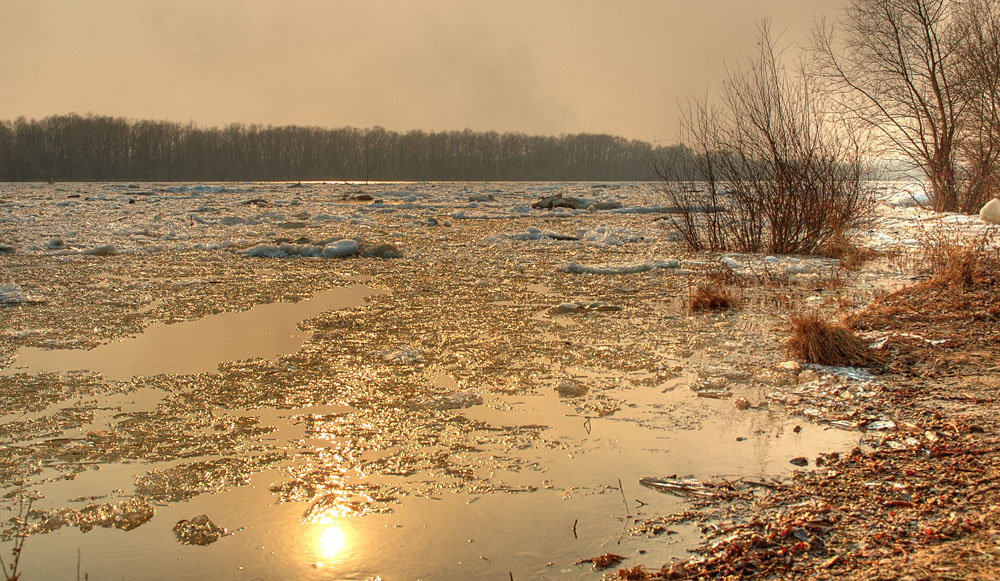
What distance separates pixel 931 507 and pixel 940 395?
1595 mm

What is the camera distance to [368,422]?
11.2ft

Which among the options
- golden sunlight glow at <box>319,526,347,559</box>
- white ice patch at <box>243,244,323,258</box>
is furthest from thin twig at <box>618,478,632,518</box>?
white ice patch at <box>243,244,323,258</box>

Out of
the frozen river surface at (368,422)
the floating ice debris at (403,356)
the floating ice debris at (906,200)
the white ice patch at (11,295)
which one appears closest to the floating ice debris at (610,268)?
the frozen river surface at (368,422)

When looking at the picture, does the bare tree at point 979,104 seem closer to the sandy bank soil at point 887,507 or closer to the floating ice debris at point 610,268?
the floating ice debris at point 610,268

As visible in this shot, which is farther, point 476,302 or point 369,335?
point 476,302

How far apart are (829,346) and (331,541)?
345 cm

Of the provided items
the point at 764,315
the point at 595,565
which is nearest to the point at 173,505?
the point at 595,565

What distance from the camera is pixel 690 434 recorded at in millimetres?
3289

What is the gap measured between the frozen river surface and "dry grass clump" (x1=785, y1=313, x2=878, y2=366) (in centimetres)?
22

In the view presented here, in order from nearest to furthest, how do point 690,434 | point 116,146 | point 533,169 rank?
point 690,434
point 116,146
point 533,169

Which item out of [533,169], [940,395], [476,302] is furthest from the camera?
[533,169]

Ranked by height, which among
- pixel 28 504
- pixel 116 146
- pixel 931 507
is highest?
pixel 116 146

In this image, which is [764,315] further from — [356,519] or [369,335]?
[356,519]

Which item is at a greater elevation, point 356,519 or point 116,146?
point 116,146
